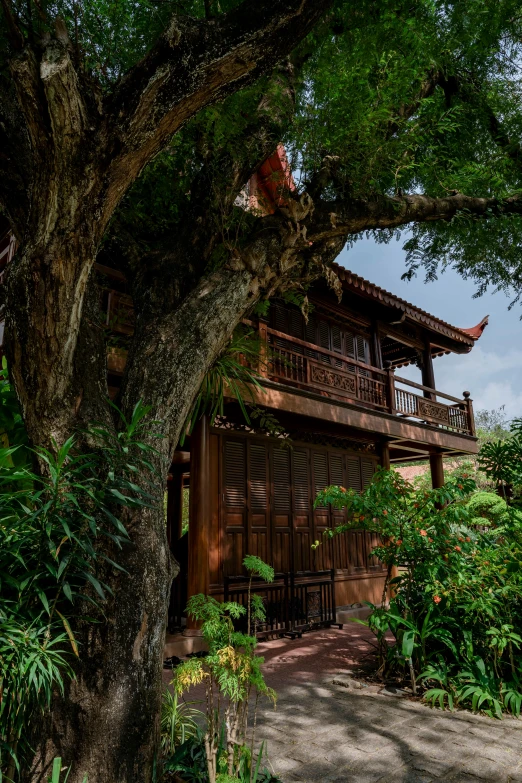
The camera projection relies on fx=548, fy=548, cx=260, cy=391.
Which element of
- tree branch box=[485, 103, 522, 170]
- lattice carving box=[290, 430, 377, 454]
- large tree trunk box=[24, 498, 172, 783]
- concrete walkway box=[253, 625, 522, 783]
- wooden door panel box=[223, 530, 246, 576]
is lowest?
concrete walkway box=[253, 625, 522, 783]

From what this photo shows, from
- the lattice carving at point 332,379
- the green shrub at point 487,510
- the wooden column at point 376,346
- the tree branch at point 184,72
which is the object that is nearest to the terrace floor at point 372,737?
the green shrub at point 487,510

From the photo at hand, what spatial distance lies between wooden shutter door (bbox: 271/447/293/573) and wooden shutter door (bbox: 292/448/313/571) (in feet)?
0.54

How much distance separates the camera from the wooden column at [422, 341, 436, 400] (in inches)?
548

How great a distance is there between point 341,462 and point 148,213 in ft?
24.6

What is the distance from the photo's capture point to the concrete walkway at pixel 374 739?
3.37 meters

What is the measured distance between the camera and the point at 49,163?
8.76 feet

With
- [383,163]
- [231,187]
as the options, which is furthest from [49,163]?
[383,163]

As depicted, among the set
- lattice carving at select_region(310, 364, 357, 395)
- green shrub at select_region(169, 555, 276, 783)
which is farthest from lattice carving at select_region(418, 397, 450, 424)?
green shrub at select_region(169, 555, 276, 783)

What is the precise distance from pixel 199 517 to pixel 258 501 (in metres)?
1.83

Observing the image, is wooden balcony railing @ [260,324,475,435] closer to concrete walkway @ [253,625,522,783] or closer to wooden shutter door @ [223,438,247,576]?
wooden shutter door @ [223,438,247,576]

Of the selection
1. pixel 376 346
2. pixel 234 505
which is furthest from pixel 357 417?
pixel 376 346

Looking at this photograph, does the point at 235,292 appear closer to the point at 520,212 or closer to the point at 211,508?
the point at 520,212

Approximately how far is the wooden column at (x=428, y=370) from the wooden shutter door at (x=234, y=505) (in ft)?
21.5

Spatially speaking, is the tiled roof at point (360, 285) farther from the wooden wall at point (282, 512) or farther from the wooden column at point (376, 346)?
the wooden wall at point (282, 512)
